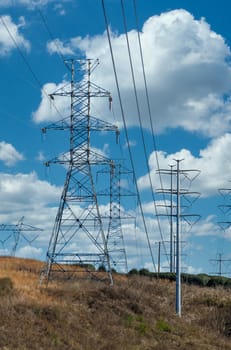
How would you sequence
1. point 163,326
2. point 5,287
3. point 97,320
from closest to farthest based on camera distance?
point 97,320
point 5,287
point 163,326

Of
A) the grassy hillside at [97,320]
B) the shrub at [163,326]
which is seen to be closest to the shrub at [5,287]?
the grassy hillside at [97,320]

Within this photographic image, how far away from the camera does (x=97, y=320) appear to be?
2866cm

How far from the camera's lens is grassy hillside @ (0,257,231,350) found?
24.1m

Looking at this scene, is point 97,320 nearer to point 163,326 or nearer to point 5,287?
point 163,326

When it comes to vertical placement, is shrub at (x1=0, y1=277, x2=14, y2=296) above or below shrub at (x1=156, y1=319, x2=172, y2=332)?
above

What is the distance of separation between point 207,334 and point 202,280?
3791cm

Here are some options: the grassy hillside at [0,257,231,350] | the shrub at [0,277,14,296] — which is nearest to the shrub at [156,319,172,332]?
the grassy hillside at [0,257,231,350]

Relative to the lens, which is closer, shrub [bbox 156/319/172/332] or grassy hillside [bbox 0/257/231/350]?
grassy hillside [bbox 0/257/231/350]

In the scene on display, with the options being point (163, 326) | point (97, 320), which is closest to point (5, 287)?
point (97, 320)

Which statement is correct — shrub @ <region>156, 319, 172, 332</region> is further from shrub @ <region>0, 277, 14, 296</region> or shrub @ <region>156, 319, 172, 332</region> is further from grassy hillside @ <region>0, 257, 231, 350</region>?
shrub @ <region>0, 277, 14, 296</region>

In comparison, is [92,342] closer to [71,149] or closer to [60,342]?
[60,342]

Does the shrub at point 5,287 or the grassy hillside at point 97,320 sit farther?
the shrub at point 5,287

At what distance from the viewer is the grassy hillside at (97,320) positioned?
2409 centimetres

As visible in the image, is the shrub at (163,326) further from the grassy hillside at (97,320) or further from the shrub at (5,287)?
the shrub at (5,287)
